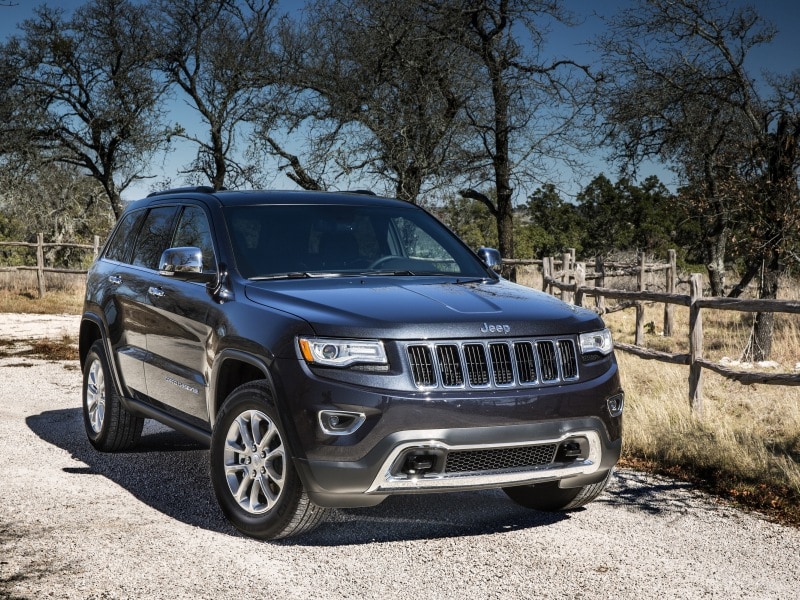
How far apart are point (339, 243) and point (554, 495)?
1.97m

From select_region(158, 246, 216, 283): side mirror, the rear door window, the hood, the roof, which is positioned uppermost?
the roof

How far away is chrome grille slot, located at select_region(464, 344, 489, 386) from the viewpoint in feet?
15.8

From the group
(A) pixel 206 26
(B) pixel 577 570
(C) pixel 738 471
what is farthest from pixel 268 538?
(A) pixel 206 26

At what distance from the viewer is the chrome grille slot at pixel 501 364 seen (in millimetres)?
4871

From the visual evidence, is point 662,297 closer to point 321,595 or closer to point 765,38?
point 321,595

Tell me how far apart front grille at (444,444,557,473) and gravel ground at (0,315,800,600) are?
0.46 m

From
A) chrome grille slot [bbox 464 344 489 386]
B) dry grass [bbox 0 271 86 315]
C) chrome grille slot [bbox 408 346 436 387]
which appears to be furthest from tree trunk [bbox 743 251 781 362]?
dry grass [bbox 0 271 86 315]

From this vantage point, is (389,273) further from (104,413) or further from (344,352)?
(104,413)

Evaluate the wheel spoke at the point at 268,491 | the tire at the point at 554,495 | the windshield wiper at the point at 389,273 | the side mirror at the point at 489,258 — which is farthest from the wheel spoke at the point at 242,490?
the side mirror at the point at 489,258

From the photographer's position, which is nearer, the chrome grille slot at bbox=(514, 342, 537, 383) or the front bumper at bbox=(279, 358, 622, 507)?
the front bumper at bbox=(279, 358, 622, 507)

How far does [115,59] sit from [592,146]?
Answer: 15659 millimetres

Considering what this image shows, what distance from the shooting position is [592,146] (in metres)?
22.8

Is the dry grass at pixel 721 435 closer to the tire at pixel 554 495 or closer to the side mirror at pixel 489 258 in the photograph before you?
the tire at pixel 554 495

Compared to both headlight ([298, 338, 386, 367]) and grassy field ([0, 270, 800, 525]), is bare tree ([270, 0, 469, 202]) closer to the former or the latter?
grassy field ([0, 270, 800, 525])
